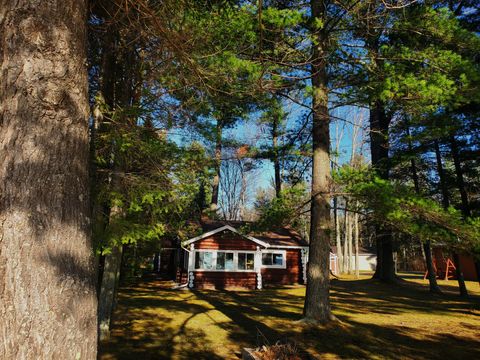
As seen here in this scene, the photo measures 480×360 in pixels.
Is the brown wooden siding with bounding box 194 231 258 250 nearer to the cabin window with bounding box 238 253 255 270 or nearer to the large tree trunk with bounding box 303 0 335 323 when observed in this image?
the cabin window with bounding box 238 253 255 270

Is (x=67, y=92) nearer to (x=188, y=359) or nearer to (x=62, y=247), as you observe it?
(x=62, y=247)

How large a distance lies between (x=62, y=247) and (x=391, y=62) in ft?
29.9

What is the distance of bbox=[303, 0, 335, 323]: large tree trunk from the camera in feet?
29.6

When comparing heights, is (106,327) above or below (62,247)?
below

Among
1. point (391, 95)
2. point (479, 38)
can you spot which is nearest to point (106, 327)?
point (391, 95)

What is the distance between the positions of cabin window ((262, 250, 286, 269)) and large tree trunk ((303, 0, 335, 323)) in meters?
12.2

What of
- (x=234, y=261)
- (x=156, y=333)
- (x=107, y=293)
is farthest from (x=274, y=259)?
(x=107, y=293)

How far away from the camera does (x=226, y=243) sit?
20.2 m

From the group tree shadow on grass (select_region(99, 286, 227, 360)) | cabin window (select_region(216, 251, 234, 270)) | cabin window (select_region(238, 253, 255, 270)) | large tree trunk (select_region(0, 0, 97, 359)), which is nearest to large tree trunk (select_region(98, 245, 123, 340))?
tree shadow on grass (select_region(99, 286, 227, 360))

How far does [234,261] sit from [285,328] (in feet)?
37.5

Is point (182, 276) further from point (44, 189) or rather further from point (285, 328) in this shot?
point (44, 189)

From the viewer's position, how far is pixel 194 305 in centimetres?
1288

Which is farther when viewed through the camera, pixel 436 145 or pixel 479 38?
pixel 436 145

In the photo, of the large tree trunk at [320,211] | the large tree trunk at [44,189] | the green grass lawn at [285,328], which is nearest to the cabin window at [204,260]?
the green grass lawn at [285,328]
